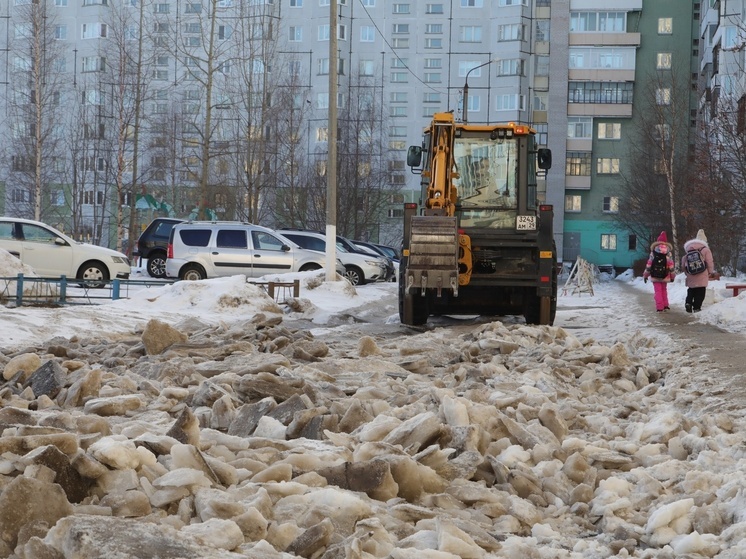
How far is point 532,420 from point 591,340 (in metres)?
5.77

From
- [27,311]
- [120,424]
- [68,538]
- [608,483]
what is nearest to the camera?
[68,538]

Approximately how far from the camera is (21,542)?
168 inches

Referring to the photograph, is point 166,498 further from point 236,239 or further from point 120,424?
point 236,239

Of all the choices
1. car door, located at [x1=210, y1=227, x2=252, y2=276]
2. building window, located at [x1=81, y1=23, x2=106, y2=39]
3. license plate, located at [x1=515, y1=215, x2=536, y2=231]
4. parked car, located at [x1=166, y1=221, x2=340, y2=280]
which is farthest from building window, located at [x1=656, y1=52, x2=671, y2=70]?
license plate, located at [x1=515, y1=215, x2=536, y2=231]

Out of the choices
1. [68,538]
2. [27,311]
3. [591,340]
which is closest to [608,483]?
[68,538]

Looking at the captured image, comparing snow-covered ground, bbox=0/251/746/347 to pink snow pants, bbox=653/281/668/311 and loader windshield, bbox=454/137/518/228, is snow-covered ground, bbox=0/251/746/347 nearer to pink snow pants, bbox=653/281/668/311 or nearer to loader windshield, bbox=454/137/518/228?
pink snow pants, bbox=653/281/668/311

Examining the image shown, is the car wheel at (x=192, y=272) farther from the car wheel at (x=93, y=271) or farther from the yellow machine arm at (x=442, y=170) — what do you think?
the yellow machine arm at (x=442, y=170)

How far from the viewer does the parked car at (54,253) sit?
24.4 metres

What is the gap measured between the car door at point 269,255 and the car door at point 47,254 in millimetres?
5242

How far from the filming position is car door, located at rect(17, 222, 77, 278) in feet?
80.0

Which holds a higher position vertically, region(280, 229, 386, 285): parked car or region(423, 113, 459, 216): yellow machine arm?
region(423, 113, 459, 216): yellow machine arm

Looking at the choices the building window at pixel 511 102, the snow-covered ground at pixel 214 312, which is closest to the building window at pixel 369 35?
the building window at pixel 511 102

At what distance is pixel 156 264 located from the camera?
32.9 m

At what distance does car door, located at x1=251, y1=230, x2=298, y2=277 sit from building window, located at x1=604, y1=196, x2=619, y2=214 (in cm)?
4661
